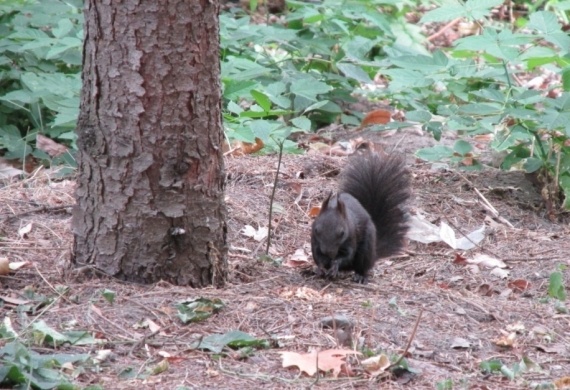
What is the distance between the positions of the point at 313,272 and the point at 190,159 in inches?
39.2

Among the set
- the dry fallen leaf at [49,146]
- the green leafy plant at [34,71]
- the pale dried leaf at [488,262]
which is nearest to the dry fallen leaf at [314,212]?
the pale dried leaf at [488,262]

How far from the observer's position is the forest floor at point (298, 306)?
109 inches

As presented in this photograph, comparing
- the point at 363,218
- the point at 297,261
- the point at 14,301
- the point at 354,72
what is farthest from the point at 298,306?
the point at 354,72

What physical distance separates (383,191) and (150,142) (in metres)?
1.61

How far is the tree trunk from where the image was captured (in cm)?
331

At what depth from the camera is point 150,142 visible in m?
3.35

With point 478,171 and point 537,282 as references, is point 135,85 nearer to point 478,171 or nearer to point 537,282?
point 537,282

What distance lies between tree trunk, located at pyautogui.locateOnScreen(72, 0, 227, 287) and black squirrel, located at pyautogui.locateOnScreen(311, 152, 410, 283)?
72cm

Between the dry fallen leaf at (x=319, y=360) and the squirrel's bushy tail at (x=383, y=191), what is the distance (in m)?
1.75

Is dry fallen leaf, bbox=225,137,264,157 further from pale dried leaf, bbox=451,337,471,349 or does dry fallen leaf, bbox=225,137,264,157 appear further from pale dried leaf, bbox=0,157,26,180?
pale dried leaf, bbox=451,337,471,349

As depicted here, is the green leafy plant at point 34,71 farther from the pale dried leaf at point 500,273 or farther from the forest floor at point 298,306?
the pale dried leaf at point 500,273

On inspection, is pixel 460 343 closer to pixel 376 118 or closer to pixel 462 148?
pixel 462 148

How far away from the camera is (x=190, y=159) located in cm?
341

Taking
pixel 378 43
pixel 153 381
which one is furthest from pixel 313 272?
pixel 378 43
